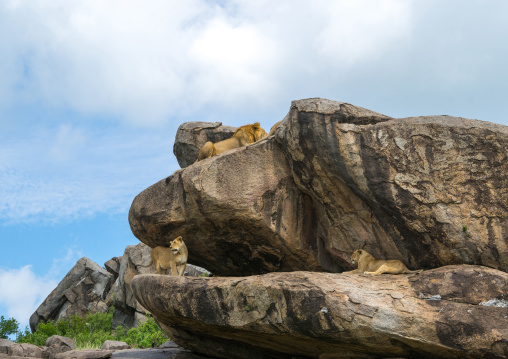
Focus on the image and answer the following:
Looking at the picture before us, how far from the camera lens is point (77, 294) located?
3159 cm

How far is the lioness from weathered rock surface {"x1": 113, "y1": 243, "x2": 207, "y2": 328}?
11.3 metres

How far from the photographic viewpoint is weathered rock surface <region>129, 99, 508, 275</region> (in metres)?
11.8

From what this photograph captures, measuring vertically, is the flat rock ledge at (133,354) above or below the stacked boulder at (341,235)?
below

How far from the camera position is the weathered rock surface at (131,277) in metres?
26.8

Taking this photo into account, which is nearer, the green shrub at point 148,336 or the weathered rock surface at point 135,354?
the weathered rock surface at point 135,354

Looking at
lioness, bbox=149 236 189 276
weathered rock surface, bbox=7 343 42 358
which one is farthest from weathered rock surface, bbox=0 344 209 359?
weathered rock surface, bbox=7 343 42 358

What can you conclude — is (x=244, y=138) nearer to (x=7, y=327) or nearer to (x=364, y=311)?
(x=364, y=311)

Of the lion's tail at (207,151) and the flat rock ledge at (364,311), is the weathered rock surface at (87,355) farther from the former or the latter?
the lion's tail at (207,151)

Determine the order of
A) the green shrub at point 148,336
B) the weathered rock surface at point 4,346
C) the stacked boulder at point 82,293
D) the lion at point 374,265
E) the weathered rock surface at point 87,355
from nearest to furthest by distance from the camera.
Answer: the lion at point 374,265, the weathered rock surface at point 87,355, the green shrub at point 148,336, the weathered rock surface at point 4,346, the stacked boulder at point 82,293

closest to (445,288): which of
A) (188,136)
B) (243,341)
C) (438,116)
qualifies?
(438,116)

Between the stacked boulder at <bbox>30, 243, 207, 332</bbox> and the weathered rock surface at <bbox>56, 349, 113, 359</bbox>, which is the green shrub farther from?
the stacked boulder at <bbox>30, 243, 207, 332</bbox>

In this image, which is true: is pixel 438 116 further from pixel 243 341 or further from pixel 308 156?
pixel 243 341

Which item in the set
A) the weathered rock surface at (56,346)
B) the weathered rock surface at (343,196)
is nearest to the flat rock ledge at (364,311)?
the weathered rock surface at (343,196)

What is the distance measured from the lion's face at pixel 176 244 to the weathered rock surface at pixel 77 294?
59.9 feet
